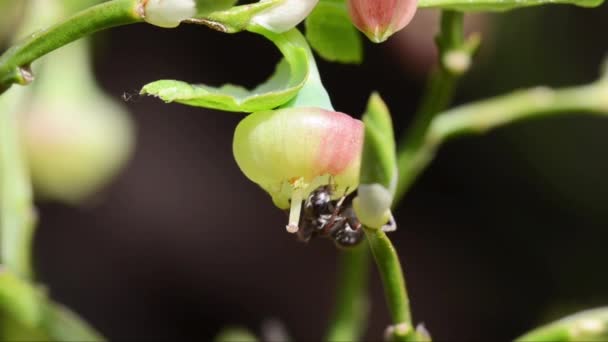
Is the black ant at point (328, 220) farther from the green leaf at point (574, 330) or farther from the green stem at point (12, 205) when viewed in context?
the green stem at point (12, 205)

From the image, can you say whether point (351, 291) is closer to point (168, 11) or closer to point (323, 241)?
point (168, 11)

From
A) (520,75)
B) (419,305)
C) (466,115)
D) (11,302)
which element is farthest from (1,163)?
(419,305)

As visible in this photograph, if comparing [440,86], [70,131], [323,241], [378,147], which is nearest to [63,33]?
[378,147]

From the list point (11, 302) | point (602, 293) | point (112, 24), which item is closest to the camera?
point (112, 24)

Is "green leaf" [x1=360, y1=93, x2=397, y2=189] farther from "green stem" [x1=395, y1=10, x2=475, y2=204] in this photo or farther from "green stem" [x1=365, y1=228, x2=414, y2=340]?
"green stem" [x1=395, y1=10, x2=475, y2=204]

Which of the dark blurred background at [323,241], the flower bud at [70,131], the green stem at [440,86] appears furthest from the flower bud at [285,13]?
the dark blurred background at [323,241]

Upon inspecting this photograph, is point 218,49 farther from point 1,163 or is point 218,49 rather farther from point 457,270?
point 1,163

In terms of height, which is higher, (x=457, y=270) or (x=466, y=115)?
(x=466, y=115)
